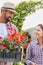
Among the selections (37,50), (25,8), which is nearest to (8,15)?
(37,50)

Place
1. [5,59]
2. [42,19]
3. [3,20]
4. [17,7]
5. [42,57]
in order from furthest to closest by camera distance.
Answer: [42,19], [17,7], [3,20], [42,57], [5,59]

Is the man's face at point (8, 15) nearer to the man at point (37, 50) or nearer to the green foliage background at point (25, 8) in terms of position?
the man at point (37, 50)

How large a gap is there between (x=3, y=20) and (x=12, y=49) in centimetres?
61

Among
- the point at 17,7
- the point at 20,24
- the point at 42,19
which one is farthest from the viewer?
the point at 42,19

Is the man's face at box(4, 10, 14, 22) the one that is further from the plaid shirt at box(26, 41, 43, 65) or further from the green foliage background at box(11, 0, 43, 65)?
the green foliage background at box(11, 0, 43, 65)

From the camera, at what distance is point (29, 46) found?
243 centimetres

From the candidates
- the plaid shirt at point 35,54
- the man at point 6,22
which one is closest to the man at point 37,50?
the plaid shirt at point 35,54

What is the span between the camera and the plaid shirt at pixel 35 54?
7.83 feet

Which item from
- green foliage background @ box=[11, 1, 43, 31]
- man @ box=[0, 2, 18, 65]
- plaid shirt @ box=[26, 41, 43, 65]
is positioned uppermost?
green foliage background @ box=[11, 1, 43, 31]

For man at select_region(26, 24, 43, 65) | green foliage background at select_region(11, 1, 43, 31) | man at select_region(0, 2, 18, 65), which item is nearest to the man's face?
man at select_region(0, 2, 18, 65)

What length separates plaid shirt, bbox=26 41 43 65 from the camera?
94.0 inches

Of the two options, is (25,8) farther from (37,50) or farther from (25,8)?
(37,50)

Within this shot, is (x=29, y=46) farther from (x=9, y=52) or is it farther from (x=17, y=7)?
(x=17, y=7)

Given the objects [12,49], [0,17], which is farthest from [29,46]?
[0,17]
